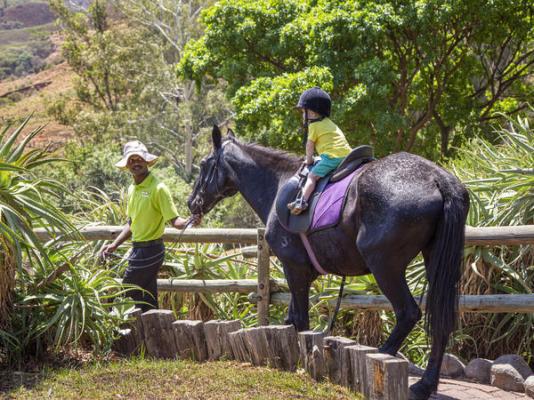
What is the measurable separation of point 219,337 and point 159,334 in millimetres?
614

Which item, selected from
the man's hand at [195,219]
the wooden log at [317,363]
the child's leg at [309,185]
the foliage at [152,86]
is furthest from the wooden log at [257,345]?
the foliage at [152,86]

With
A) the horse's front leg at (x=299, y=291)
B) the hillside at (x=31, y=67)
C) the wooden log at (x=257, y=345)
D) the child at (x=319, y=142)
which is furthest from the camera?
the hillside at (x=31, y=67)

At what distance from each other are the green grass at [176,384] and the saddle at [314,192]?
4.04 ft

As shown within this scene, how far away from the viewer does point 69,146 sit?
38500mm

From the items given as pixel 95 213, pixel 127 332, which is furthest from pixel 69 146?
pixel 127 332

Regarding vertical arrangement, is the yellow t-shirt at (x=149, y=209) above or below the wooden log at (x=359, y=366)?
above

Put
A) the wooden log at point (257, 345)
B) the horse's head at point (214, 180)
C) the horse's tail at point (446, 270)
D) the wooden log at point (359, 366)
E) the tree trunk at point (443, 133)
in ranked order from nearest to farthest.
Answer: the wooden log at point (359, 366) < the horse's tail at point (446, 270) < the wooden log at point (257, 345) < the horse's head at point (214, 180) < the tree trunk at point (443, 133)

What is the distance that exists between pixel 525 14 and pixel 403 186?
50.2ft

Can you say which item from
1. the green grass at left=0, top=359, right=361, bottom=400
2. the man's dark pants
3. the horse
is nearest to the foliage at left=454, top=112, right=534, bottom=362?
the horse

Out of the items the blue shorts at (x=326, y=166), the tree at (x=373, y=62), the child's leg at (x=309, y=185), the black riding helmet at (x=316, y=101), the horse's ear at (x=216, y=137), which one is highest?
the tree at (x=373, y=62)

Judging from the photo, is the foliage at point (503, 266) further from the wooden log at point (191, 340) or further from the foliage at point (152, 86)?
the foliage at point (152, 86)

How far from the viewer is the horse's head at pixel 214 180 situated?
24.7 ft

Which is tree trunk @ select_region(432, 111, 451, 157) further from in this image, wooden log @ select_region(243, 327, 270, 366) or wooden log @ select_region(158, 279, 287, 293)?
wooden log @ select_region(243, 327, 270, 366)

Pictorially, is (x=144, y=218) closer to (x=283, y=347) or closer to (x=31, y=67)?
(x=283, y=347)
